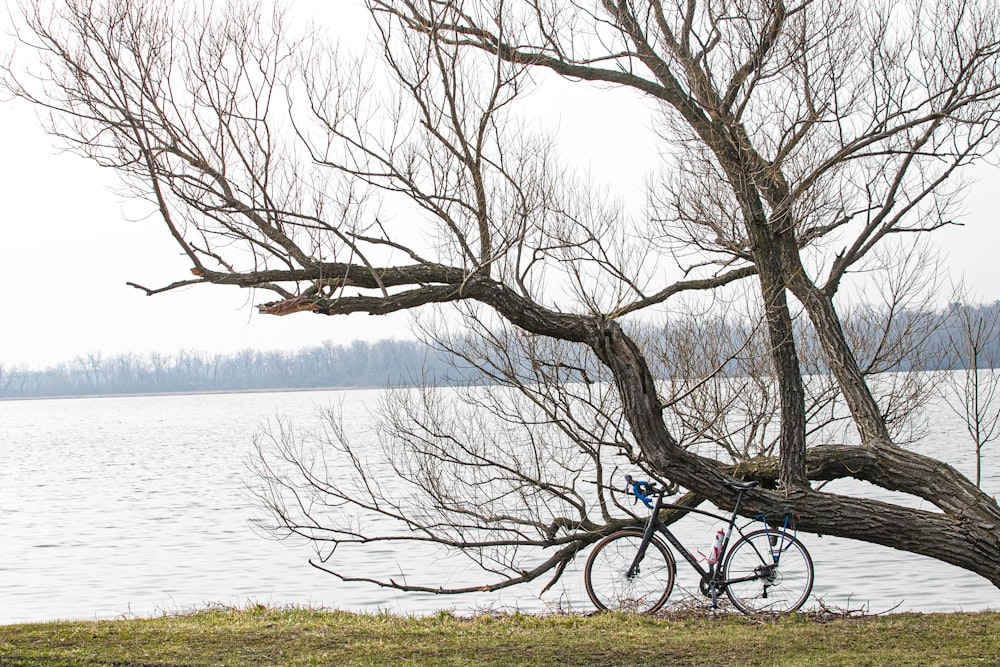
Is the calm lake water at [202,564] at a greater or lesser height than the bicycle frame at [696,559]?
lesser

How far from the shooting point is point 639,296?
Result: 9.95 meters

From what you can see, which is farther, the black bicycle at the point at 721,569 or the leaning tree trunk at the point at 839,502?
the leaning tree trunk at the point at 839,502

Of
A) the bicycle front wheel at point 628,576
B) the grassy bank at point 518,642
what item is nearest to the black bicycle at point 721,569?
the bicycle front wheel at point 628,576

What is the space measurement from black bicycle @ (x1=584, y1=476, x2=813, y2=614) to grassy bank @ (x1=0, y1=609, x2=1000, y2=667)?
0.96 feet

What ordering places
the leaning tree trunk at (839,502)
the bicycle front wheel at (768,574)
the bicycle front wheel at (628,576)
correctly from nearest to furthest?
the bicycle front wheel at (768,574) → the bicycle front wheel at (628,576) → the leaning tree trunk at (839,502)

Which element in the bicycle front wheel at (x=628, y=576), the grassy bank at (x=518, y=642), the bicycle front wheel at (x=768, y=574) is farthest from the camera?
the bicycle front wheel at (x=628, y=576)

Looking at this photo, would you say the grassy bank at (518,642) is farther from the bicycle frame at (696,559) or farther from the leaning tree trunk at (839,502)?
the leaning tree trunk at (839,502)

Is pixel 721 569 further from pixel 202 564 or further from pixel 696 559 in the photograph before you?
pixel 202 564

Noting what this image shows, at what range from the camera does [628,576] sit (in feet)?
27.5

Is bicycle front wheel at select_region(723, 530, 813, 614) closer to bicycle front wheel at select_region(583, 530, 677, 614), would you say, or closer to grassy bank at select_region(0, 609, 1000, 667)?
grassy bank at select_region(0, 609, 1000, 667)

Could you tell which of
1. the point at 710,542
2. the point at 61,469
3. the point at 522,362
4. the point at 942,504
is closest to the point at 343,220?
the point at 522,362

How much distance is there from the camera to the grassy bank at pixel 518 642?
640 centimetres

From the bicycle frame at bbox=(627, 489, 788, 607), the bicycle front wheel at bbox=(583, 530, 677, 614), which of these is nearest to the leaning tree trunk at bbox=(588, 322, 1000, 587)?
the bicycle frame at bbox=(627, 489, 788, 607)

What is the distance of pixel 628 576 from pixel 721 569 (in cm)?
76
